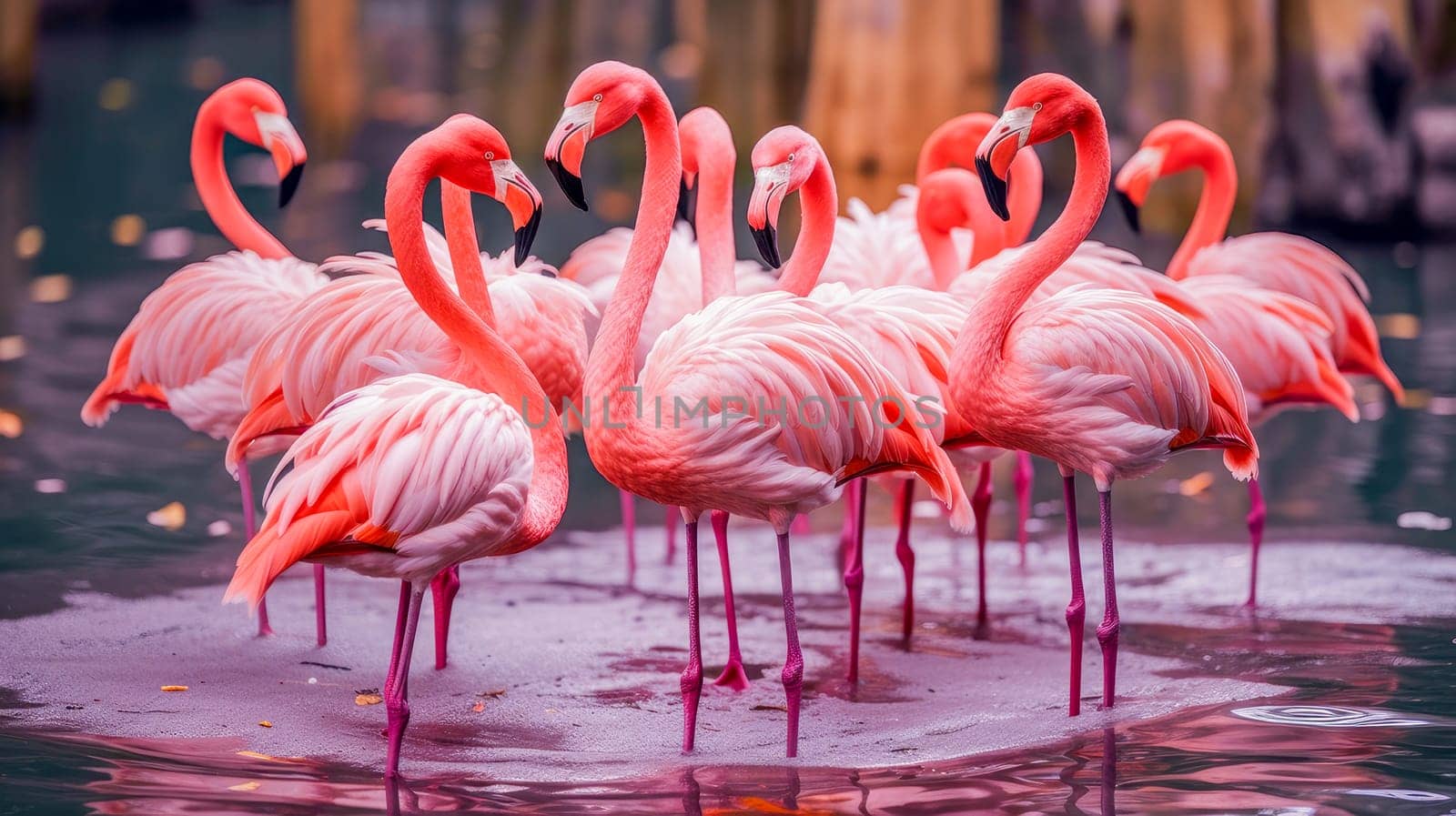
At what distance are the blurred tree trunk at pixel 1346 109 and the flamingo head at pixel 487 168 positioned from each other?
7.09m

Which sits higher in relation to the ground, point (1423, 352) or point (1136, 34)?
point (1136, 34)

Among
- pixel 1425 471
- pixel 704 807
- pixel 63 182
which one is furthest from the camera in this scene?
pixel 63 182

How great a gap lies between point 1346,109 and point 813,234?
20.6ft

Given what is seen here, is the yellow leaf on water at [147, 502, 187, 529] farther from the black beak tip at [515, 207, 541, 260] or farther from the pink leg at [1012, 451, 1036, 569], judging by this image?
the pink leg at [1012, 451, 1036, 569]

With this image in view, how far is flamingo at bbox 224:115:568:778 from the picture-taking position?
11.4 feet

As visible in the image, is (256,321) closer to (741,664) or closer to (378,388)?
(378,388)

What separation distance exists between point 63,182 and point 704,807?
430 inches

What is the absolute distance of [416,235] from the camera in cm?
394

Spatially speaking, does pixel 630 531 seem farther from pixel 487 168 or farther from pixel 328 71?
pixel 328 71

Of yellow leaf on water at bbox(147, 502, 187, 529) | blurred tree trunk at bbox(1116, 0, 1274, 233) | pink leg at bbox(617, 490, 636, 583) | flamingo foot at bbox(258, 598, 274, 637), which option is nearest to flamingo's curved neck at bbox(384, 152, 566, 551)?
flamingo foot at bbox(258, 598, 274, 637)

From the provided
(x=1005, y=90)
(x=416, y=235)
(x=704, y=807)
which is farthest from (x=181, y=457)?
(x=1005, y=90)

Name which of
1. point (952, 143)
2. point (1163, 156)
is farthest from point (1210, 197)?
point (952, 143)

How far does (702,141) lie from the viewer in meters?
5.03

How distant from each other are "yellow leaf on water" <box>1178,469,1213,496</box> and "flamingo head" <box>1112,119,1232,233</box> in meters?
1.17
